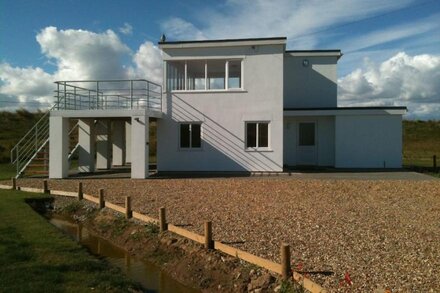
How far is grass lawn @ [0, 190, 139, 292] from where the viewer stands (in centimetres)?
664

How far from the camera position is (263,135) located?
21938 millimetres

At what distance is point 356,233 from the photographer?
367 inches

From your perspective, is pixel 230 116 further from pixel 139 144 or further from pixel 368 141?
pixel 368 141

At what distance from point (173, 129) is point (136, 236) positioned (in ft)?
40.2

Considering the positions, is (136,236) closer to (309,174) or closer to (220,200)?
(220,200)

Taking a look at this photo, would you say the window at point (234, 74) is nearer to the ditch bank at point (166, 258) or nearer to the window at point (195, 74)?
the window at point (195, 74)

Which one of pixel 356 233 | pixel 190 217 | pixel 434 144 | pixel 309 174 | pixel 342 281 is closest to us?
pixel 342 281

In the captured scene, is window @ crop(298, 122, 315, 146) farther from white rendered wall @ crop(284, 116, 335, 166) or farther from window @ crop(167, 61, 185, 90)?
window @ crop(167, 61, 185, 90)

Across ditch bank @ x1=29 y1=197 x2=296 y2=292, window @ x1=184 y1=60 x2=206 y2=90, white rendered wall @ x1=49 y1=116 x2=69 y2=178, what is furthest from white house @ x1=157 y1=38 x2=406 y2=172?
ditch bank @ x1=29 y1=197 x2=296 y2=292

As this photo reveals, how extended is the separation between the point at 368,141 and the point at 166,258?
17.8m

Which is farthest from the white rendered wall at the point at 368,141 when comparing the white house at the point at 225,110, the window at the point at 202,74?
the window at the point at 202,74

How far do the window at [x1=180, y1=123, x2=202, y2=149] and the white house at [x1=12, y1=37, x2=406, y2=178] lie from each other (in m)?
0.05

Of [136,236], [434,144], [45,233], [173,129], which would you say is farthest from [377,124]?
[434,144]

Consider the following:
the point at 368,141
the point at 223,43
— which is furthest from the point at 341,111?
the point at 223,43
